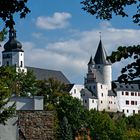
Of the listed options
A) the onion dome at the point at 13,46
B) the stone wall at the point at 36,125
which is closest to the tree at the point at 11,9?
Answer: the stone wall at the point at 36,125

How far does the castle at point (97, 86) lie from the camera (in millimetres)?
153375

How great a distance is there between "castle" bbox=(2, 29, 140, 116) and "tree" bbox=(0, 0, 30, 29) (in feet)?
460

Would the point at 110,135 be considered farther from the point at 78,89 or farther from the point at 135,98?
the point at 135,98

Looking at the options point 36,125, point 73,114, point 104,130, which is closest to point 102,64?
point 104,130

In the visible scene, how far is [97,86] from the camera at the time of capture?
160500mm

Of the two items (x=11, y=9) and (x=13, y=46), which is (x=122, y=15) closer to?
(x=11, y=9)

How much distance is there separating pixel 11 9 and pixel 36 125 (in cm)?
1513

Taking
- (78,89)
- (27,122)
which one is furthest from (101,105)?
(27,122)

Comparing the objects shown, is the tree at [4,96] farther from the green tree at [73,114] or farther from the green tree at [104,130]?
the green tree at [104,130]

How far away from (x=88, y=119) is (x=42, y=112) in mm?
48233

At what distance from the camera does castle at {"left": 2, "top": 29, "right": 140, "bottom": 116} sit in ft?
503

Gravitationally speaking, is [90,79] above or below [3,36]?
above

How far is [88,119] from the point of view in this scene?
7100 cm

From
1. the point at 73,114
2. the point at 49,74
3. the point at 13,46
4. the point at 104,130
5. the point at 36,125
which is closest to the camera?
the point at 36,125
